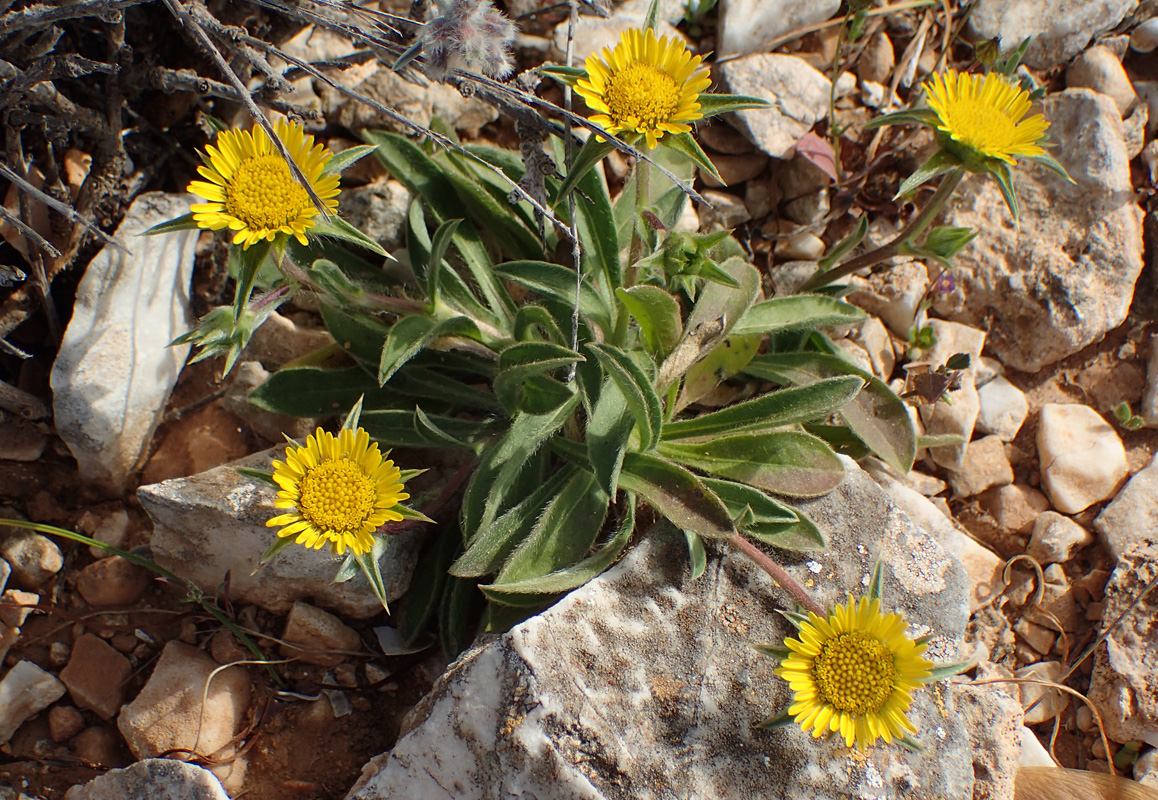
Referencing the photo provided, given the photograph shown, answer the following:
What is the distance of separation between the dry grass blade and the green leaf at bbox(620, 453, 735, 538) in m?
1.40

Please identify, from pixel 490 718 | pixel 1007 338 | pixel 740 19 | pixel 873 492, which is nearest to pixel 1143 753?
pixel 873 492

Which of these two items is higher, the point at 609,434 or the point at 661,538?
the point at 609,434

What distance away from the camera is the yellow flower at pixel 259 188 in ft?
7.79

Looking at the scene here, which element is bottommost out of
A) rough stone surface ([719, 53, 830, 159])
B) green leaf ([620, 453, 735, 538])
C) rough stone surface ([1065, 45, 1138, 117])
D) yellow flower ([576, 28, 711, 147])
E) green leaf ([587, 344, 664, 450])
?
green leaf ([620, 453, 735, 538])

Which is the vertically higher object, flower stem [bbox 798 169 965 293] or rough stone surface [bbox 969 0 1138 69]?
rough stone surface [bbox 969 0 1138 69]

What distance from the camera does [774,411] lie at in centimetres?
286

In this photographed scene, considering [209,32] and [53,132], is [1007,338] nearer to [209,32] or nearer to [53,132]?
[209,32]

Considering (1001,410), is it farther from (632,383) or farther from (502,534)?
(502,534)

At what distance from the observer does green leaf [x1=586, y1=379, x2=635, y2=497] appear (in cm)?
255

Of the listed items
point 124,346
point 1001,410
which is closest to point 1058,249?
point 1001,410

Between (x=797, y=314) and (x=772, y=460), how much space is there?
21.4 inches

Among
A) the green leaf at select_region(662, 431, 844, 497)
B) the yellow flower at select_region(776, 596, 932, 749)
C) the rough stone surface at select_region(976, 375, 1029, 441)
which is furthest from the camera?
the rough stone surface at select_region(976, 375, 1029, 441)

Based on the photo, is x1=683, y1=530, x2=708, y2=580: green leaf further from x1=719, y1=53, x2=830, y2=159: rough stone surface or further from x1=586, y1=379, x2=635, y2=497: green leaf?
x1=719, y1=53, x2=830, y2=159: rough stone surface

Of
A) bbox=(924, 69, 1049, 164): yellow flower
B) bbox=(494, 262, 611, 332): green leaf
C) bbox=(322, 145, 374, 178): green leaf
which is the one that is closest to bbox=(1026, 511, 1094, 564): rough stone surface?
bbox=(924, 69, 1049, 164): yellow flower
